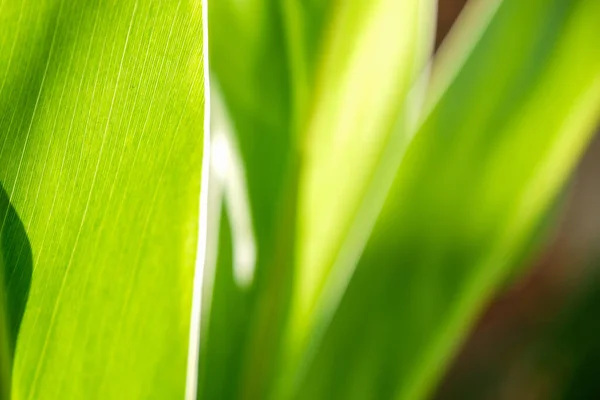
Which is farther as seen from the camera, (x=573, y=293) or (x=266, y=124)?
(x=573, y=293)

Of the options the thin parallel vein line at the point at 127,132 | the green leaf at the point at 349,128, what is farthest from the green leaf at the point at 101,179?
the green leaf at the point at 349,128

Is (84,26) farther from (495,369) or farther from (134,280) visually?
(495,369)

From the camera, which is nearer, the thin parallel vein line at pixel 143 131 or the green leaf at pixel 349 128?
the thin parallel vein line at pixel 143 131

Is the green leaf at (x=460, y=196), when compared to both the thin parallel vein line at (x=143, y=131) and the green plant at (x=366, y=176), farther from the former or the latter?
the thin parallel vein line at (x=143, y=131)

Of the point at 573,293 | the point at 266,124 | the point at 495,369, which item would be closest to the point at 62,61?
the point at 266,124

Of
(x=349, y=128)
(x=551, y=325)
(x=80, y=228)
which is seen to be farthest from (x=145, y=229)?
(x=551, y=325)

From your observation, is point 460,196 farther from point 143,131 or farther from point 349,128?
point 143,131
